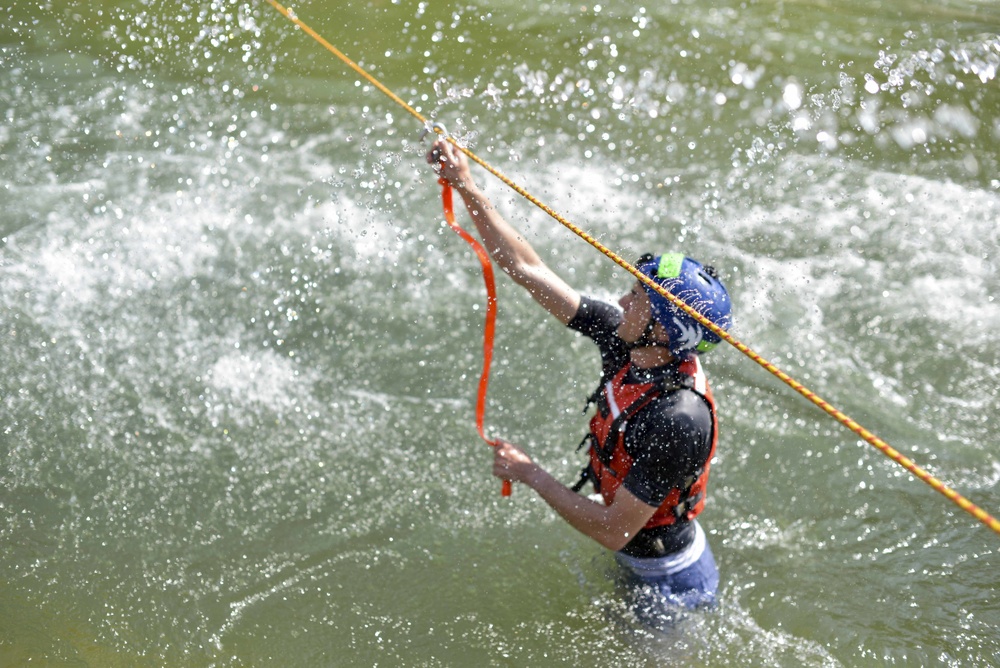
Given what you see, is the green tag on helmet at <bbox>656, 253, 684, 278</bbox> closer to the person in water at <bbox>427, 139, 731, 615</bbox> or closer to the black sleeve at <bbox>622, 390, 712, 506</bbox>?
the person in water at <bbox>427, 139, 731, 615</bbox>

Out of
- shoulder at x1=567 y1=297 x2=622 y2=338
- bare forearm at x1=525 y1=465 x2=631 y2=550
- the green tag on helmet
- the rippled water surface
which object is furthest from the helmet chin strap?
the rippled water surface

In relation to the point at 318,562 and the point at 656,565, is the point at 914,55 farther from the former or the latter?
the point at 318,562

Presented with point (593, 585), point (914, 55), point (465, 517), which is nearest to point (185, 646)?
point (465, 517)

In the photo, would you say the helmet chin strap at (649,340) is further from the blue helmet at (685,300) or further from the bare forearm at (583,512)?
the bare forearm at (583,512)

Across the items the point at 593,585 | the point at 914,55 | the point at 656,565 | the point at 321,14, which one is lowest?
the point at 593,585

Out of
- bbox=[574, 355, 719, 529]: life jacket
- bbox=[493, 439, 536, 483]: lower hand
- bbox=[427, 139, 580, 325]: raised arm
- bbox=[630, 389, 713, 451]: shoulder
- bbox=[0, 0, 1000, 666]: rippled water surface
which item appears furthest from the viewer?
bbox=[0, 0, 1000, 666]: rippled water surface

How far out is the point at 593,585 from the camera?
412 centimetres

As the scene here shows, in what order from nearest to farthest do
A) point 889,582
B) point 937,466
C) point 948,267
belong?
point 889,582, point 937,466, point 948,267

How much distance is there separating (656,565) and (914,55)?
18.9ft

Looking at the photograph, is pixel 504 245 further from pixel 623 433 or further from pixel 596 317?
pixel 623 433

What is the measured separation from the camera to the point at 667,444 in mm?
3051

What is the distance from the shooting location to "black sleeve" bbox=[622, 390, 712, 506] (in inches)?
120

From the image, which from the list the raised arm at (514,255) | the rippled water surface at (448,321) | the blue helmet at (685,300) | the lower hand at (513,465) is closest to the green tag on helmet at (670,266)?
the blue helmet at (685,300)

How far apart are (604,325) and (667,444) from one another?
2.15 feet
